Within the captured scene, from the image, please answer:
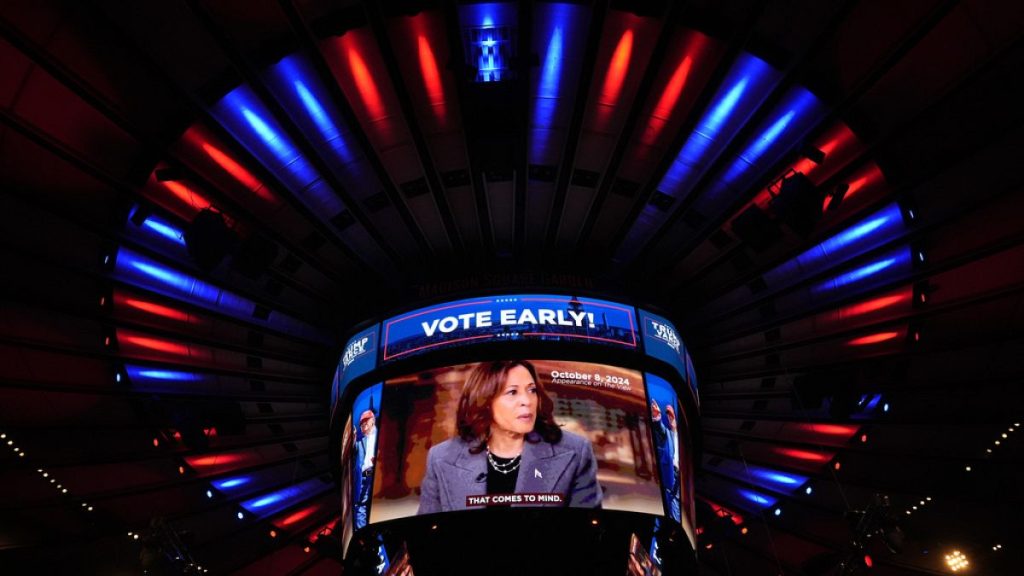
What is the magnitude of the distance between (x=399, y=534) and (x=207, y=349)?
24.7 feet

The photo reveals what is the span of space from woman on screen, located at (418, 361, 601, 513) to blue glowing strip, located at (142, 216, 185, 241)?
6.58 m

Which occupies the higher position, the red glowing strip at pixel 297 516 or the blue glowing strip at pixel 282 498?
the blue glowing strip at pixel 282 498

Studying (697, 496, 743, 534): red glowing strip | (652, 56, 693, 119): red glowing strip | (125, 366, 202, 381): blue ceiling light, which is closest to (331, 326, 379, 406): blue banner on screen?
(125, 366, 202, 381): blue ceiling light

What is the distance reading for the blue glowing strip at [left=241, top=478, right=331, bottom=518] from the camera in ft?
61.6

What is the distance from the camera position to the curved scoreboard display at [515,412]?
9.75 m

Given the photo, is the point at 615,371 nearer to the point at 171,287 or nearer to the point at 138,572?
the point at 171,287

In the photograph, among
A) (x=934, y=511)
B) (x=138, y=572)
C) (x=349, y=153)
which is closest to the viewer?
(x=349, y=153)

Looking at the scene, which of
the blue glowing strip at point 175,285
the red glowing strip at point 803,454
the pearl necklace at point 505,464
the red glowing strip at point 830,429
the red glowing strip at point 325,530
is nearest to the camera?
the pearl necklace at point 505,464

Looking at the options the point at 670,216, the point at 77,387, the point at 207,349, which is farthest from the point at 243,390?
the point at 670,216

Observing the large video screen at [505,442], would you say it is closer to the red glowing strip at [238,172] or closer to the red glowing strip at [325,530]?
the red glowing strip at [238,172]

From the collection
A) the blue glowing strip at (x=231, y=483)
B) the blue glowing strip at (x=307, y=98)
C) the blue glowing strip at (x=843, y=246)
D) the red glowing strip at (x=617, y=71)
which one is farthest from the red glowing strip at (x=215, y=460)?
the blue glowing strip at (x=843, y=246)

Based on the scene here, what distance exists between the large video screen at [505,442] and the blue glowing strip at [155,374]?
19.5 feet

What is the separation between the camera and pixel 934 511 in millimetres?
16453

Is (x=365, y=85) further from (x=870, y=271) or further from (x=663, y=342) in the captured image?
(x=870, y=271)
